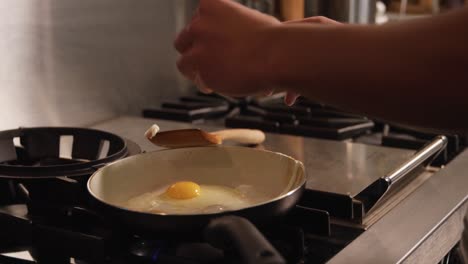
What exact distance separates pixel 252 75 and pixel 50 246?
270 mm

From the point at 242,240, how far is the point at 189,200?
183mm

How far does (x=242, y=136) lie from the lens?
0.97 metres

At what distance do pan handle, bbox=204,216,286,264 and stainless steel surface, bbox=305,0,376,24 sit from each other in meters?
0.89

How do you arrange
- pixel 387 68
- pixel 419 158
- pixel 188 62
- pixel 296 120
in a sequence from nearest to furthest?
pixel 387 68 < pixel 188 62 < pixel 419 158 < pixel 296 120

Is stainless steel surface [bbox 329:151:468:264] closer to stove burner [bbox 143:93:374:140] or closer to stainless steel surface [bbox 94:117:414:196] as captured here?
stainless steel surface [bbox 94:117:414:196]

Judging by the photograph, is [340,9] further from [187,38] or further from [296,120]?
[187,38]

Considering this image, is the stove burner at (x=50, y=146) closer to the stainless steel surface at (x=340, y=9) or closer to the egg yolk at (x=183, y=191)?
the egg yolk at (x=183, y=191)

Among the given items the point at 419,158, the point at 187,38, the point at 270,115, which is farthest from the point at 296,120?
the point at 187,38

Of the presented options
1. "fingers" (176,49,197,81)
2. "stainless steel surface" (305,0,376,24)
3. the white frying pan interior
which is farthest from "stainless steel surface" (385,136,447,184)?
"stainless steel surface" (305,0,376,24)

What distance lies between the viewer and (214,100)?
1.29 meters

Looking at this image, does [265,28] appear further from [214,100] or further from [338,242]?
[214,100]

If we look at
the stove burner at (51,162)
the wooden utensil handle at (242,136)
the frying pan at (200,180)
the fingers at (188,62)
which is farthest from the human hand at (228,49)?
the wooden utensil handle at (242,136)

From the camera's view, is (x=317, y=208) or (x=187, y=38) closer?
(x=187, y=38)

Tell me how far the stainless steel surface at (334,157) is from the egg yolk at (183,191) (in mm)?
137
